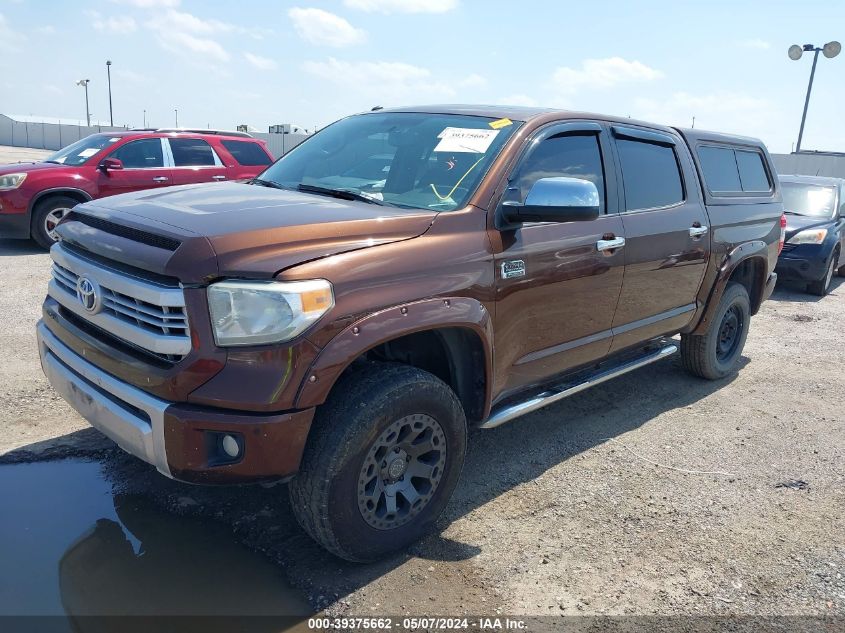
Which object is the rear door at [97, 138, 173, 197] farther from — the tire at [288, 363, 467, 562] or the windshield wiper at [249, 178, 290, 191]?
the tire at [288, 363, 467, 562]

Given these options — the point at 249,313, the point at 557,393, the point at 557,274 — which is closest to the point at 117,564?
the point at 249,313

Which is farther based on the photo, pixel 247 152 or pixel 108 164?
pixel 247 152

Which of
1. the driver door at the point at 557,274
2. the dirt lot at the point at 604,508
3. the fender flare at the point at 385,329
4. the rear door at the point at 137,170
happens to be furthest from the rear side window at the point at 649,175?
the rear door at the point at 137,170

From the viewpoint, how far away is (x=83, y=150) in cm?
980

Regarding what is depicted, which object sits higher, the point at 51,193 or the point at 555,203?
the point at 555,203

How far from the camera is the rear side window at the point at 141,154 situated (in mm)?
9664

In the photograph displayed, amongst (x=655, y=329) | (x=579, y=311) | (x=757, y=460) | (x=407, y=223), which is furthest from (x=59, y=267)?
(x=757, y=460)

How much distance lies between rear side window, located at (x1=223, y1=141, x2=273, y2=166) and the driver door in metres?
7.70

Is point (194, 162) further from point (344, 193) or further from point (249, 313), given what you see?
point (249, 313)

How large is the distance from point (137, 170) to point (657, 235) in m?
7.91

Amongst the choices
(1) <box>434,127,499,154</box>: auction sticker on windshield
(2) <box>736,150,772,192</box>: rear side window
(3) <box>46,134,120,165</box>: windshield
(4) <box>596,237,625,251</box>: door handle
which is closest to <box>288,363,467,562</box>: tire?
(1) <box>434,127,499,154</box>: auction sticker on windshield

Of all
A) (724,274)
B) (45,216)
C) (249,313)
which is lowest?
(45,216)

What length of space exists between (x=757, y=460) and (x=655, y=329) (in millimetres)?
1006

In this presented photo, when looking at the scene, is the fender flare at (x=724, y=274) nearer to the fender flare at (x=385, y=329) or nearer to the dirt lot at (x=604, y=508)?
the dirt lot at (x=604, y=508)
